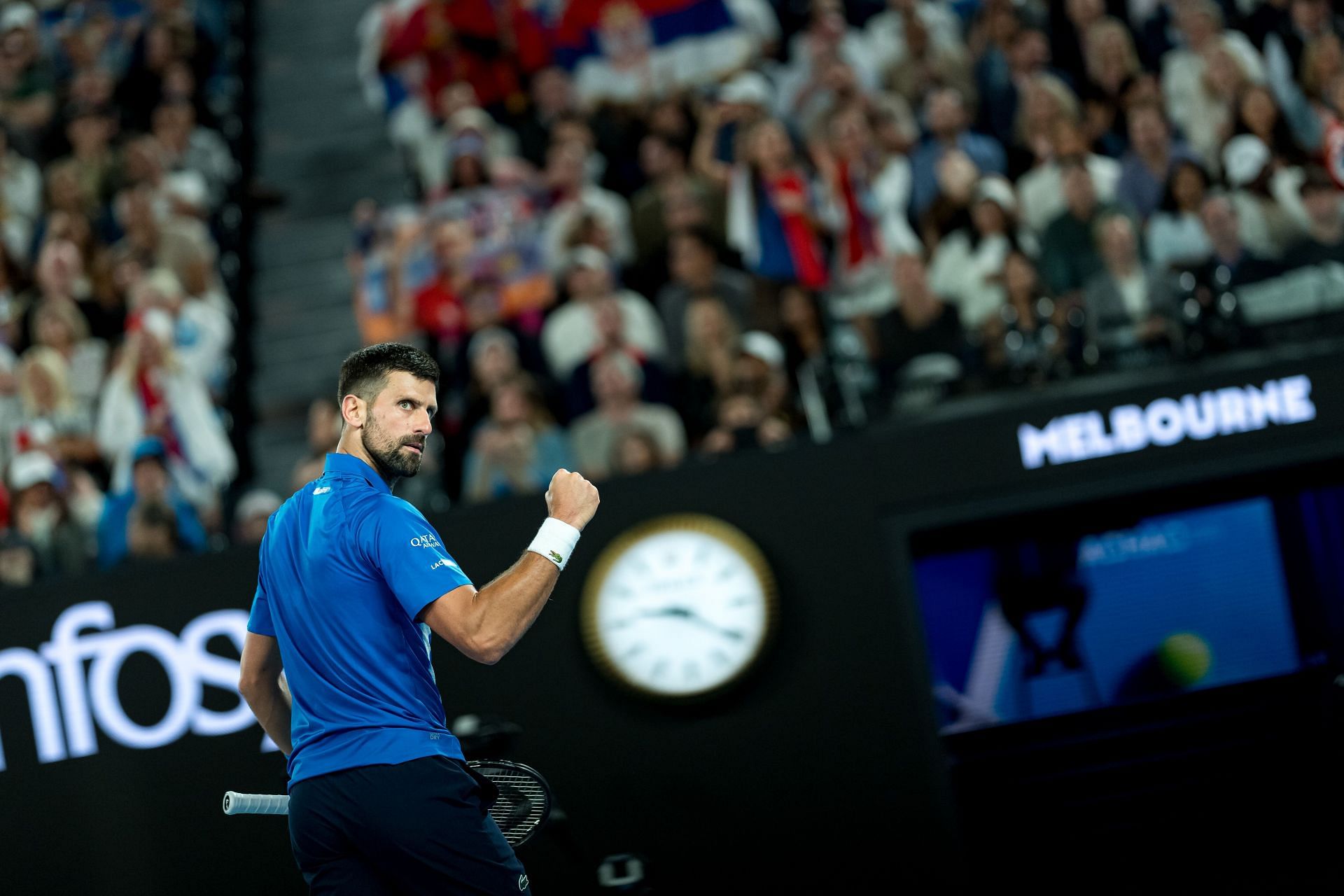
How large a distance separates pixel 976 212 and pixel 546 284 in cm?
229

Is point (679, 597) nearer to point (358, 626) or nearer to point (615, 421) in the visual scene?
point (615, 421)

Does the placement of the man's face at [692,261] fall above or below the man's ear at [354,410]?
above

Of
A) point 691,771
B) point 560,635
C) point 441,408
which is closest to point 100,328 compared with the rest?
point 441,408

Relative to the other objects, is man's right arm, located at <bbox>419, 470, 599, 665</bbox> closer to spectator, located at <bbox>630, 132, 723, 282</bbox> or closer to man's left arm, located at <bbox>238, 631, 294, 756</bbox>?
man's left arm, located at <bbox>238, 631, 294, 756</bbox>

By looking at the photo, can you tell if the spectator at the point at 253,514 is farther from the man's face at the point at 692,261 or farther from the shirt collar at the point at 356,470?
the shirt collar at the point at 356,470

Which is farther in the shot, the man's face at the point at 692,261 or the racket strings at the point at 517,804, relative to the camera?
the man's face at the point at 692,261

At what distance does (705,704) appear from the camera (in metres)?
5.49

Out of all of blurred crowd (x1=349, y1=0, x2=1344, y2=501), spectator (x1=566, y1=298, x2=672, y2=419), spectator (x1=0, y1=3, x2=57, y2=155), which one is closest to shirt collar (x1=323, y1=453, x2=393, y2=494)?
blurred crowd (x1=349, y1=0, x2=1344, y2=501)

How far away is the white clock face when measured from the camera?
5496 millimetres

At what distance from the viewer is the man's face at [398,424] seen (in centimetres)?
323

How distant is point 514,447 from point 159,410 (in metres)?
2.17

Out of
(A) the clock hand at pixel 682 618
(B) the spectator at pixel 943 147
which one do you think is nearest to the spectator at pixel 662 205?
(B) the spectator at pixel 943 147

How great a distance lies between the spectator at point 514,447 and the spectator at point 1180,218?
2.78m

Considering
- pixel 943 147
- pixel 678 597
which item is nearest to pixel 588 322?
pixel 943 147
